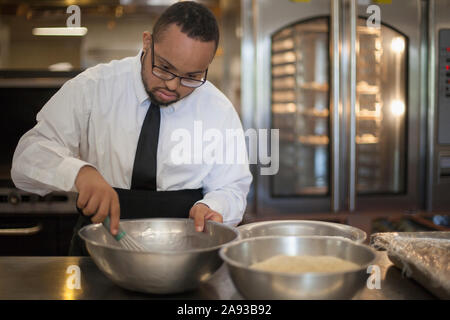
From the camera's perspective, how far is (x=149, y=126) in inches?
58.5

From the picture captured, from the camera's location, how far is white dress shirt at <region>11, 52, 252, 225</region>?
144cm

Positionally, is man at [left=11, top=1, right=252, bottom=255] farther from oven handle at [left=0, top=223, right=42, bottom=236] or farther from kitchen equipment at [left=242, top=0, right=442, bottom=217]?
kitchen equipment at [left=242, top=0, right=442, bottom=217]

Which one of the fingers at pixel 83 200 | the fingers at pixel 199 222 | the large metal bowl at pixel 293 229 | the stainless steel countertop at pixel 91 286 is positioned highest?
the fingers at pixel 83 200

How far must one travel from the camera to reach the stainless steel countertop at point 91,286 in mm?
942

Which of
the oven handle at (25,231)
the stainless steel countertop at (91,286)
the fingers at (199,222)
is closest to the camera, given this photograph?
the stainless steel countertop at (91,286)

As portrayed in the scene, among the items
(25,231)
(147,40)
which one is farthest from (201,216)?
(25,231)

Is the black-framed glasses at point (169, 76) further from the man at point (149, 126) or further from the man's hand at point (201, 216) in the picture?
the man's hand at point (201, 216)

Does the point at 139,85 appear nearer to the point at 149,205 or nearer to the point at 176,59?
the point at 176,59

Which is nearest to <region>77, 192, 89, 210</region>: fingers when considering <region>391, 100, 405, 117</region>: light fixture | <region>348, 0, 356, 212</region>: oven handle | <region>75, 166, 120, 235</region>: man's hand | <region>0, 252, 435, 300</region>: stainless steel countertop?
<region>75, 166, 120, 235</region>: man's hand

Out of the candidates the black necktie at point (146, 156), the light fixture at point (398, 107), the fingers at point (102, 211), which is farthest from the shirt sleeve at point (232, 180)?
the light fixture at point (398, 107)

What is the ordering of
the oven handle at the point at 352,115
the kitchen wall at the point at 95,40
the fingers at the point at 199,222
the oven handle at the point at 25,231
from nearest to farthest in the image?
the fingers at the point at 199,222
the oven handle at the point at 25,231
the kitchen wall at the point at 95,40
the oven handle at the point at 352,115

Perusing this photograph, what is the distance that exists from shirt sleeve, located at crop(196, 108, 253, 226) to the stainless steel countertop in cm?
41

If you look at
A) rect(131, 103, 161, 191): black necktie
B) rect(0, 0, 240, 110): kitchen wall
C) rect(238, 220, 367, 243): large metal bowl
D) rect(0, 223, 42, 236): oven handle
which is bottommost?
rect(0, 223, 42, 236): oven handle
